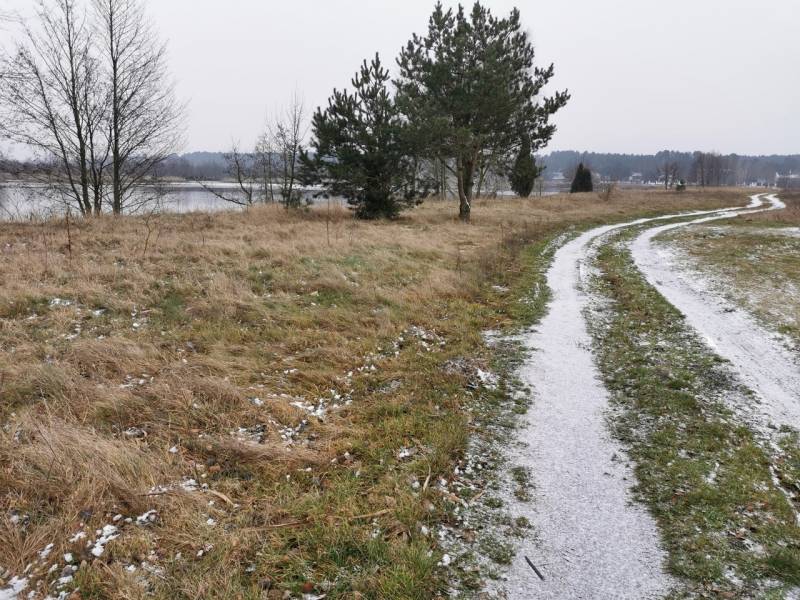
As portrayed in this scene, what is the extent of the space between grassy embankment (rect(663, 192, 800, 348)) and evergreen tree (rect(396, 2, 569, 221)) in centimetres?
954

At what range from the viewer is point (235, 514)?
345cm

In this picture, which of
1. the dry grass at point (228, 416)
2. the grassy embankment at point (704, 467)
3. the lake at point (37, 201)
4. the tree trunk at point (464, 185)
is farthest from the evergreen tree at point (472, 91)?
the grassy embankment at point (704, 467)

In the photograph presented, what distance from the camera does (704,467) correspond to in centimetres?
402

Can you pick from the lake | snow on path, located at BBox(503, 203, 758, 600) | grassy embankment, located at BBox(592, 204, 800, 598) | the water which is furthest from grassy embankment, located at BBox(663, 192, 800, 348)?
the water

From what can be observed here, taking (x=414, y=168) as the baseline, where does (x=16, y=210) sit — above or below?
below

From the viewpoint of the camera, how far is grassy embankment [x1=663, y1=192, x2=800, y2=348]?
860 cm

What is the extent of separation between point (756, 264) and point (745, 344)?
8168mm

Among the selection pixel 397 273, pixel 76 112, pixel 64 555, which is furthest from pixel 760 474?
pixel 76 112

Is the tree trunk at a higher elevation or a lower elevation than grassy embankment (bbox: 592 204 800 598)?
higher

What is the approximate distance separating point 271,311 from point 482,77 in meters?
16.6

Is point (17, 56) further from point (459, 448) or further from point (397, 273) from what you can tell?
point (459, 448)

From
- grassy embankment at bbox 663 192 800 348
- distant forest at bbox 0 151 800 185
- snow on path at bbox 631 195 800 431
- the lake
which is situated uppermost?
distant forest at bbox 0 151 800 185

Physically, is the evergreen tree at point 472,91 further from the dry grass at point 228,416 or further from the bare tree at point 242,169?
the bare tree at point 242,169

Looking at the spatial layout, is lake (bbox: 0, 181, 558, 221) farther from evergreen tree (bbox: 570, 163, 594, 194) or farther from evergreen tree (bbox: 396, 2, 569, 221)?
evergreen tree (bbox: 570, 163, 594, 194)
